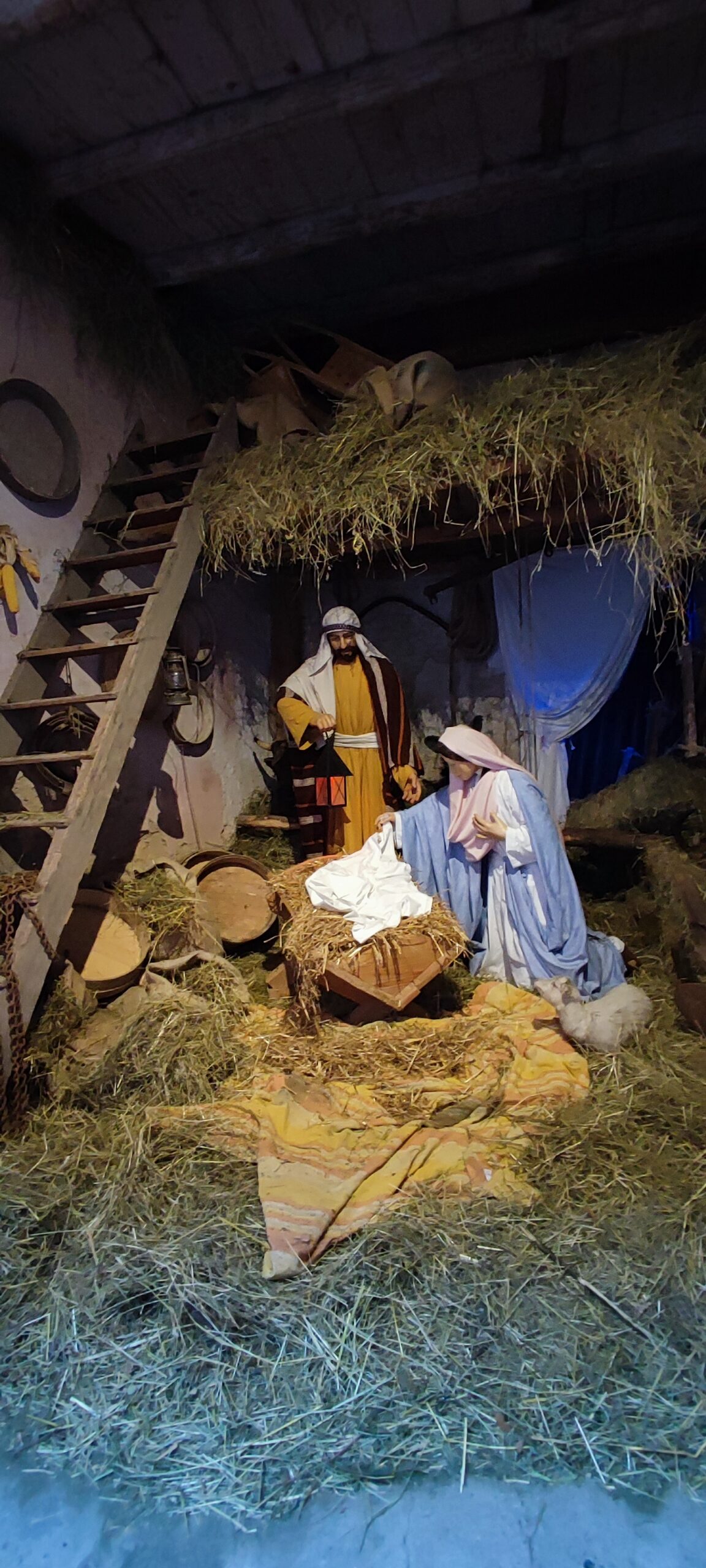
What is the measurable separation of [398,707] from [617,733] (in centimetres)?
178

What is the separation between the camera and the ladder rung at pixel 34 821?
337 cm

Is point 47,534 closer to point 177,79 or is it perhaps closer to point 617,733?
point 177,79

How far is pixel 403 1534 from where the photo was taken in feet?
5.12

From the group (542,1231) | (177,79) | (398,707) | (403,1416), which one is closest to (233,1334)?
(403,1416)

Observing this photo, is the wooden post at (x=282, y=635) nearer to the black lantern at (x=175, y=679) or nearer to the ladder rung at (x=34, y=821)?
the black lantern at (x=175, y=679)

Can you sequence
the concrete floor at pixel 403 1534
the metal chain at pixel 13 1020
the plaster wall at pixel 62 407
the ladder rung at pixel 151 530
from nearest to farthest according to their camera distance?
1. the concrete floor at pixel 403 1534
2. the metal chain at pixel 13 1020
3. the plaster wall at pixel 62 407
4. the ladder rung at pixel 151 530

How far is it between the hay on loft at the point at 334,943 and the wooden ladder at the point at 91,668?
109cm

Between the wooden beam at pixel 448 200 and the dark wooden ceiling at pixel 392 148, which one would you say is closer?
the dark wooden ceiling at pixel 392 148

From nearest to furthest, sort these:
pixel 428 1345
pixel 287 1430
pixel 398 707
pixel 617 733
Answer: pixel 287 1430 → pixel 428 1345 → pixel 398 707 → pixel 617 733

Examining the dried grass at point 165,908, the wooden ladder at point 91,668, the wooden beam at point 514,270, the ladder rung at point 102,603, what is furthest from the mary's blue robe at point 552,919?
the wooden beam at point 514,270

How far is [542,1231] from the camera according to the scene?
7.48 feet

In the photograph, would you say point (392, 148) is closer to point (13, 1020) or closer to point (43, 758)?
Result: point (43, 758)

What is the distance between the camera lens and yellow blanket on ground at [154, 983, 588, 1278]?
235cm

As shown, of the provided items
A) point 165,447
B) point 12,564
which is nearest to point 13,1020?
point 12,564
